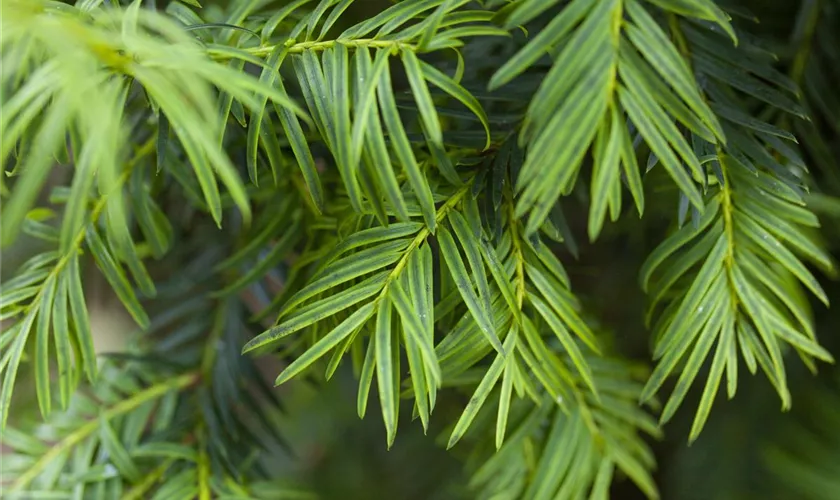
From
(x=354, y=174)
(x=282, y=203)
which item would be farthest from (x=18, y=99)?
(x=282, y=203)

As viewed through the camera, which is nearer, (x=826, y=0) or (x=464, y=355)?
(x=464, y=355)

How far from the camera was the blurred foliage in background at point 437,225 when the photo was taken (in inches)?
9.5

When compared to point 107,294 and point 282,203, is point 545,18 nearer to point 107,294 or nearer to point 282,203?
point 282,203

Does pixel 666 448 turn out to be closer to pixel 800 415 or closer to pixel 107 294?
pixel 800 415

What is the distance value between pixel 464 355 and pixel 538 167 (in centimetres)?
11

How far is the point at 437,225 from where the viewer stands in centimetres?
31

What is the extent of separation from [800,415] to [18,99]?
1.89 feet

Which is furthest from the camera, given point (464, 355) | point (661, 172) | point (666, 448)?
point (666, 448)

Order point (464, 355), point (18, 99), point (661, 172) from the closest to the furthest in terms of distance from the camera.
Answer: point (18, 99)
point (464, 355)
point (661, 172)

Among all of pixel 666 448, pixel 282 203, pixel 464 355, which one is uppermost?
pixel 282 203

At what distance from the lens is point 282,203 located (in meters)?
0.44

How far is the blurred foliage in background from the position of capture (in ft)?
0.79

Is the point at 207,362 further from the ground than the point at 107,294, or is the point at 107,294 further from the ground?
the point at 107,294

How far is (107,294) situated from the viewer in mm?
705
